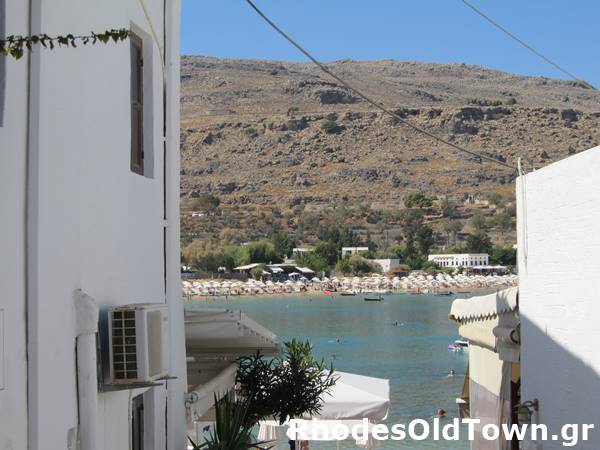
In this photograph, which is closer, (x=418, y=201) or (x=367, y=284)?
(x=418, y=201)

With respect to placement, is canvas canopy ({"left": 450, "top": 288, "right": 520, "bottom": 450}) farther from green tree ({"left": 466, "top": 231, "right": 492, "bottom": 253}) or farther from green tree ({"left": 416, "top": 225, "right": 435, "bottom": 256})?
green tree ({"left": 466, "top": 231, "right": 492, "bottom": 253})

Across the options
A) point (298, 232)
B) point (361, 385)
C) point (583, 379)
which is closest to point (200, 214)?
point (298, 232)

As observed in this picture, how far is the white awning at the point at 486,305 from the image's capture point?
8.00m

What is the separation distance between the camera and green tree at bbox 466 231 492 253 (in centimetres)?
11150

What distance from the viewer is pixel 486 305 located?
8.78 m

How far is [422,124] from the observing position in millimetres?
132500

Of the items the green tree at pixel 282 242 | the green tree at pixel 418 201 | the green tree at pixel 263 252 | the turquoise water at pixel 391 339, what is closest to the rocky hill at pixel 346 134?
the green tree at pixel 418 201

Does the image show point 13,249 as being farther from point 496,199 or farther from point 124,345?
point 496,199

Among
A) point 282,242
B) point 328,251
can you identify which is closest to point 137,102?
point 282,242

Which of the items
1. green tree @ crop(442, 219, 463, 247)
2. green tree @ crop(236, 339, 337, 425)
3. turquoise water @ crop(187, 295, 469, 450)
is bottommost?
turquoise water @ crop(187, 295, 469, 450)

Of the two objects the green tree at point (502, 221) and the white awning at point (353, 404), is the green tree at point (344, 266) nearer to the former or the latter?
the green tree at point (502, 221)

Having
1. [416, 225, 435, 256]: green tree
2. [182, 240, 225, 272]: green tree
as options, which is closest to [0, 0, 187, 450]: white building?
[182, 240, 225, 272]: green tree

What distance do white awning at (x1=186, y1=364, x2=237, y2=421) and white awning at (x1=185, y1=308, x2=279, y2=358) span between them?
29cm

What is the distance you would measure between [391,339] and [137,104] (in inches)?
2377
